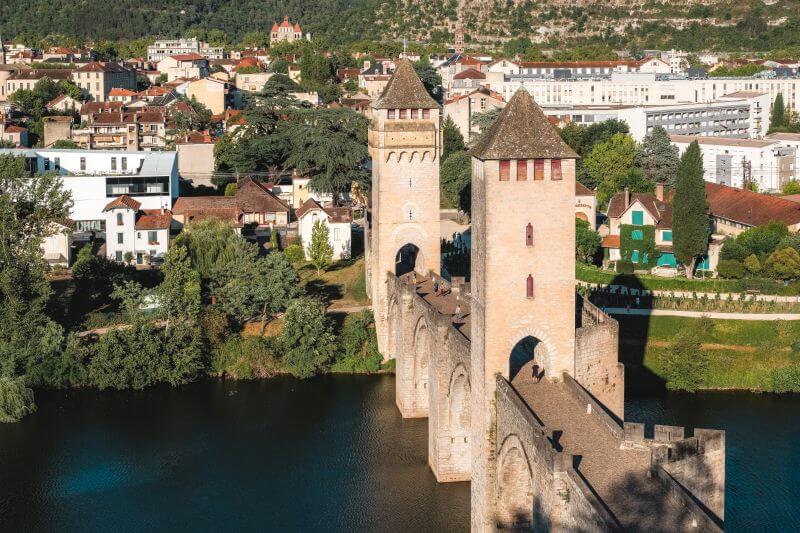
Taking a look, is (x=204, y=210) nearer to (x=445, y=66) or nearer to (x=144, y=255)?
(x=144, y=255)

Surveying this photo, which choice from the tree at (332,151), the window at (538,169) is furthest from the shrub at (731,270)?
the window at (538,169)

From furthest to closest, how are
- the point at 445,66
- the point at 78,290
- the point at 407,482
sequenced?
the point at 445,66 < the point at 78,290 < the point at 407,482

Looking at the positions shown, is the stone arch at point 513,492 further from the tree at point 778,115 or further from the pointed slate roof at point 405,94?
the tree at point 778,115

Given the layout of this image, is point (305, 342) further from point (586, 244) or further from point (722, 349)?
point (586, 244)

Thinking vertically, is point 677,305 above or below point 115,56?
below

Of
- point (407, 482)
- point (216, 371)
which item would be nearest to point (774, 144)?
point (216, 371)

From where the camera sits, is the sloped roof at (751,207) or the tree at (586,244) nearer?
the tree at (586,244)

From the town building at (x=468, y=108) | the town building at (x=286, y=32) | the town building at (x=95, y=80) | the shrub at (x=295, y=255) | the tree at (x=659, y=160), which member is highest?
the town building at (x=286, y=32)

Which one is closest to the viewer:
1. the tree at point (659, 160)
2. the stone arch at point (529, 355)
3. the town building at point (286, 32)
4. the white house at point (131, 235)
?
the stone arch at point (529, 355)
